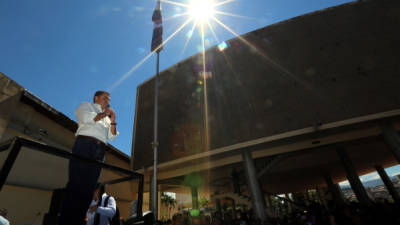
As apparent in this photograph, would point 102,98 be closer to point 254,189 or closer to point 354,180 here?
point 254,189

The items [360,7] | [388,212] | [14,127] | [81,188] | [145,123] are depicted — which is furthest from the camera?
[145,123]

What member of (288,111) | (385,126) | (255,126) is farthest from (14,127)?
(385,126)

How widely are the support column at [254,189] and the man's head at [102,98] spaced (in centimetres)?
1063

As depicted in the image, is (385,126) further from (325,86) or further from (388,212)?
(388,212)

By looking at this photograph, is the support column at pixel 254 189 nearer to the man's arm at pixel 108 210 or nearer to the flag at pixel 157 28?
the flag at pixel 157 28

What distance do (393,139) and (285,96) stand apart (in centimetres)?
611

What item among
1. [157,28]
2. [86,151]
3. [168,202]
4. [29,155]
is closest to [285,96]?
[157,28]

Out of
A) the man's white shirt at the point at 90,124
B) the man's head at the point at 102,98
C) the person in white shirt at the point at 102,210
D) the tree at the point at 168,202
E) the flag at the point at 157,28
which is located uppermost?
the flag at the point at 157,28

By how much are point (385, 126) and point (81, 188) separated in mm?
14963

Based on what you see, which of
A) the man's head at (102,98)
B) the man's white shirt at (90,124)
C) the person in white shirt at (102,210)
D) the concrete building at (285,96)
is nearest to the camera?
the man's white shirt at (90,124)

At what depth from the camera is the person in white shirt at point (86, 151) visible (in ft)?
5.54

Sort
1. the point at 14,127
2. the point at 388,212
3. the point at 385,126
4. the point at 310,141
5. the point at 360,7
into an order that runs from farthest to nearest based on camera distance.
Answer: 1. the point at 360,7
2. the point at 310,141
3. the point at 385,126
4. the point at 14,127
5. the point at 388,212

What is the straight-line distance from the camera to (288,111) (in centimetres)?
1145

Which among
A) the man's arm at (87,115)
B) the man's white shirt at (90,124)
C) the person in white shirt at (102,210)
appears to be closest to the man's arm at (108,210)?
the person in white shirt at (102,210)
